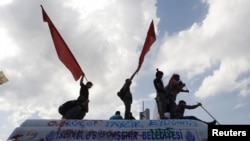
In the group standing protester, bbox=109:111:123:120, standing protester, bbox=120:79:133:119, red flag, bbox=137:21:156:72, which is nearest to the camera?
standing protester, bbox=109:111:123:120

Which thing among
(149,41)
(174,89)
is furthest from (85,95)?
(149,41)

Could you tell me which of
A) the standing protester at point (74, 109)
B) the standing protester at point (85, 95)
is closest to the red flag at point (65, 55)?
the standing protester at point (85, 95)

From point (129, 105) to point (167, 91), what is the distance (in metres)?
0.94

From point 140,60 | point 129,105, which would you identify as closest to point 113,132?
point 129,105

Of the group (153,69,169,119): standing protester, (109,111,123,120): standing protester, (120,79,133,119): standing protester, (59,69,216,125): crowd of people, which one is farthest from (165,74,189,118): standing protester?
(109,111,123,120): standing protester

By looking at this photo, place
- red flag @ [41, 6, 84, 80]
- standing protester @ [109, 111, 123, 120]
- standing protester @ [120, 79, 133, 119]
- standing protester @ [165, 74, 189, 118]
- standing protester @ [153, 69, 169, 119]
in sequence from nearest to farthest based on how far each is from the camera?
standing protester @ [109, 111, 123, 120], standing protester @ [153, 69, 169, 119], standing protester @ [165, 74, 189, 118], standing protester @ [120, 79, 133, 119], red flag @ [41, 6, 84, 80]

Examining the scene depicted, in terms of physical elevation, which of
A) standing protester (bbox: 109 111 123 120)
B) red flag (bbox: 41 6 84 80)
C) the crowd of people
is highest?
red flag (bbox: 41 6 84 80)

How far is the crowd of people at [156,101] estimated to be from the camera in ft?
22.4

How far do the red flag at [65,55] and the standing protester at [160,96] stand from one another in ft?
6.24

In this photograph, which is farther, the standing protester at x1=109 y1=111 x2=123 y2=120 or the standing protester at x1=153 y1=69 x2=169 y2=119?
the standing protester at x1=153 y1=69 x2=169 y2=119

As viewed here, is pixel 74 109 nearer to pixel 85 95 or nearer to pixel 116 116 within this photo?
pixel 116 116

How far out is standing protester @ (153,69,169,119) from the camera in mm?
7293

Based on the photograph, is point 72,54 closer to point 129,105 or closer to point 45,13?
point 45,13

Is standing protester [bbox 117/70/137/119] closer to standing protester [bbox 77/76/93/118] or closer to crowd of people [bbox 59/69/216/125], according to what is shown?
crowd of people [bbox 59/69/216/125]
